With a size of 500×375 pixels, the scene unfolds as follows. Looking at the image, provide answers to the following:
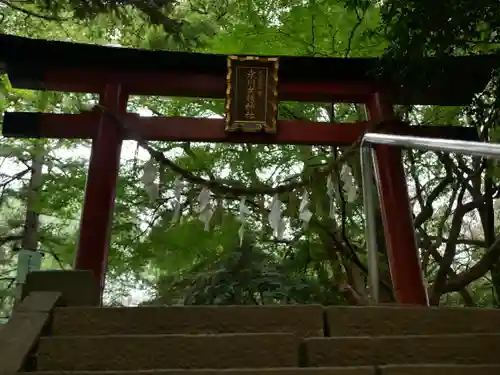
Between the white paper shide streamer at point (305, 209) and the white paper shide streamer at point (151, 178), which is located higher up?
the white paper shide streamer at point (151, 178)

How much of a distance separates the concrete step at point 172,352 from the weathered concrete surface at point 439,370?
17.9 inches

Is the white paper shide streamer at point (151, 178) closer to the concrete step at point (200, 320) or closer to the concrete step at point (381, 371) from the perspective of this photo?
the concrete step at point (200, 320)

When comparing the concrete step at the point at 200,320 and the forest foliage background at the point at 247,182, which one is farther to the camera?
the forest foliage background at the point at 247,182

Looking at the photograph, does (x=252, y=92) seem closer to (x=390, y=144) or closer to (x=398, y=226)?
(x=398, y=226)

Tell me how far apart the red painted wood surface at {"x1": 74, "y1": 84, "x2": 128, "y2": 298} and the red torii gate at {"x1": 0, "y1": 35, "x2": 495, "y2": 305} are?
0.01 meters

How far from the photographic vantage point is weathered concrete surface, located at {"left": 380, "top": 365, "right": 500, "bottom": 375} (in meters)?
2.29

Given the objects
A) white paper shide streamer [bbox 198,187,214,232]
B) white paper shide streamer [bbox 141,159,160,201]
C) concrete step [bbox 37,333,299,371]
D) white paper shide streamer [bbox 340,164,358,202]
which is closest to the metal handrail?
white paper shide streamer [bbox 340,164,358,202]

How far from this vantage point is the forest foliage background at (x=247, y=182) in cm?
738

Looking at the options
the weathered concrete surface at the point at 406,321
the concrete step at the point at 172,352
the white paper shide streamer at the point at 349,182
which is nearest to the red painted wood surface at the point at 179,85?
the white paper shide streamer at the point at 349,182

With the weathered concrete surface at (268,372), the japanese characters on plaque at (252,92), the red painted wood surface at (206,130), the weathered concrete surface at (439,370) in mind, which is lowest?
the weathered concrete surface at (268,372)

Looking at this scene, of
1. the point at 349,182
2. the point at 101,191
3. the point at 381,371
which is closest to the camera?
the point at 381,371

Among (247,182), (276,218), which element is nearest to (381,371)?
(276,218)

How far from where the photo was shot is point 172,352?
2.63m

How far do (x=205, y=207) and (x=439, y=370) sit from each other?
439 cm
